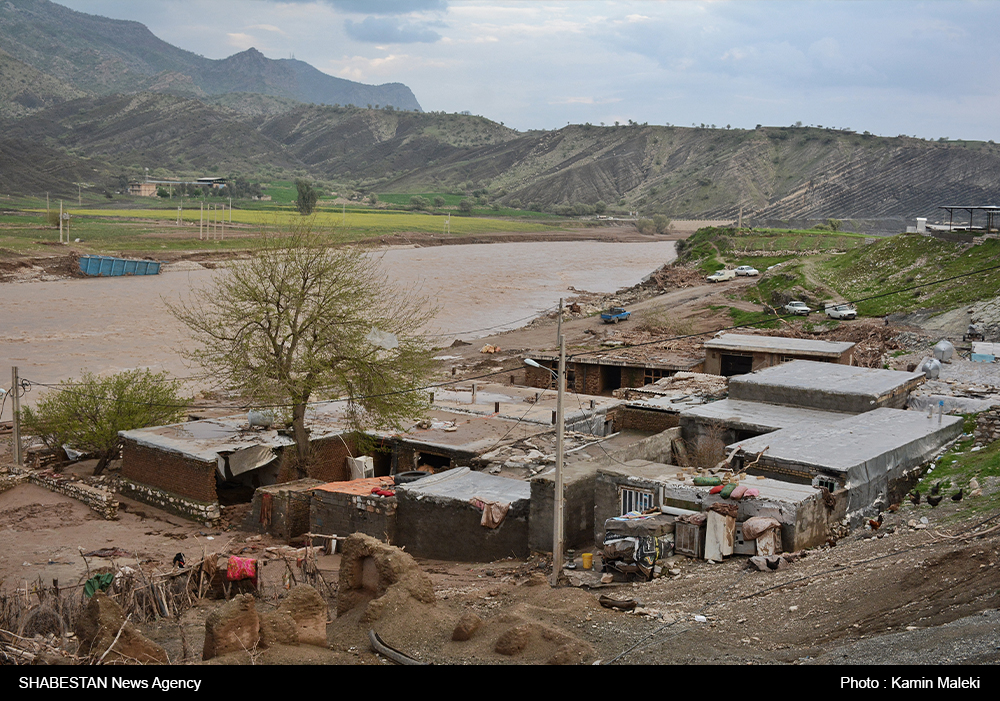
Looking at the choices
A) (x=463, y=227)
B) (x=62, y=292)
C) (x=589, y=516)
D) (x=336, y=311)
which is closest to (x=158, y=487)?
(x=336, y=311)

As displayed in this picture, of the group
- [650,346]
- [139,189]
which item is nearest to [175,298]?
[650,346]

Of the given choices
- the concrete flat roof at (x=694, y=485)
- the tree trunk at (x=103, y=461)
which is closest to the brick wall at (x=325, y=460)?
the tree trunk at (x=103, y=461)

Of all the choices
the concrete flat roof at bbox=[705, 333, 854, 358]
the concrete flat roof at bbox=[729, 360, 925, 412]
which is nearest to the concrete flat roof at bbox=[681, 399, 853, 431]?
the concrete flat roof at bbox=[729, 360, 925, 412]

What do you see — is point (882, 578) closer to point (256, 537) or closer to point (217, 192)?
point (256, 537)

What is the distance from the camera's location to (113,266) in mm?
70250

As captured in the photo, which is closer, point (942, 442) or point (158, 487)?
point (942, 442)

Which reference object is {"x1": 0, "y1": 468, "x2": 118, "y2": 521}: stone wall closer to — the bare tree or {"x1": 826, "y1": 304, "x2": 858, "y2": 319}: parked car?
the bare tree

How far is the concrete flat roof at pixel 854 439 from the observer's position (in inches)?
623

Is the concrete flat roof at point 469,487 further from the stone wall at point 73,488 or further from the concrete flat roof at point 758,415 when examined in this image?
the stone wall at point 73,488

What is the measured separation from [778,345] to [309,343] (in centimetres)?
1569

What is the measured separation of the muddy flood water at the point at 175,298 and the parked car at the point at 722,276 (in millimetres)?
11047

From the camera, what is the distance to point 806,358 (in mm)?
28859

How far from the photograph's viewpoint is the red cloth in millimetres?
13438

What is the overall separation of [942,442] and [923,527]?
559 centimetres
